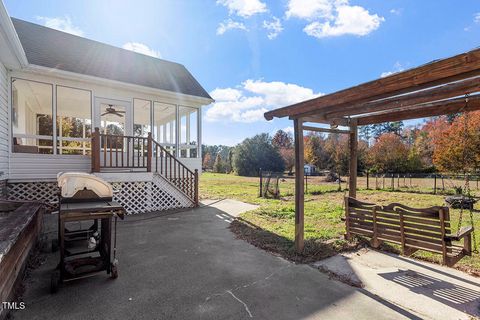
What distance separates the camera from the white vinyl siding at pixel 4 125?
606 centimetres

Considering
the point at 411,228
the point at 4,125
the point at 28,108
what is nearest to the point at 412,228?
the point at 411,228

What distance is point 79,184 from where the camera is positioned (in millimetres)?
3518

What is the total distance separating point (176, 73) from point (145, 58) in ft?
5.17

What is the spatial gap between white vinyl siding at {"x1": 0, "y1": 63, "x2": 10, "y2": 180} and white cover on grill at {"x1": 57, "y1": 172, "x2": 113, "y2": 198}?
4.11m

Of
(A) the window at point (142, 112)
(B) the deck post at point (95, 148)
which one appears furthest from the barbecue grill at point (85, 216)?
(A) the window at point (142, 112)

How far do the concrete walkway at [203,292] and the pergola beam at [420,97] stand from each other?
8.19 feet

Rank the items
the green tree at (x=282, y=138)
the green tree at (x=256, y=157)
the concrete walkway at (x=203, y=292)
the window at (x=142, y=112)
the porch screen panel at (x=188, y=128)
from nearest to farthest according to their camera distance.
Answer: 1. the concrete walkway at (x=203, y=292)
2. the window at (x=142, y=112)
3. the porch screen panel at (x=188, y=128)
4. the green tree at (x=256, y=157)
5. the green tree at (x=282, y=138)

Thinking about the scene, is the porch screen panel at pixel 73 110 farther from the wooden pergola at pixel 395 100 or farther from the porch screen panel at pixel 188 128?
the wooden pergola at pixel 395 100

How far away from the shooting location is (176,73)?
1101 cm

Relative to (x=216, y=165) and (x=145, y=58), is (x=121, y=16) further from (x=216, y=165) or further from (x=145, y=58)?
(x=216, y=165)

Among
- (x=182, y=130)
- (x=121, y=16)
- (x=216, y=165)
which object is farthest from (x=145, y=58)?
(x=216, y=165)

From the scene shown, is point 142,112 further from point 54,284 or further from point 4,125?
point 54,284

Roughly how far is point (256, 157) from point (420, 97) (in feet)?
103

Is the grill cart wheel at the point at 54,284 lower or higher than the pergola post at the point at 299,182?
lower
